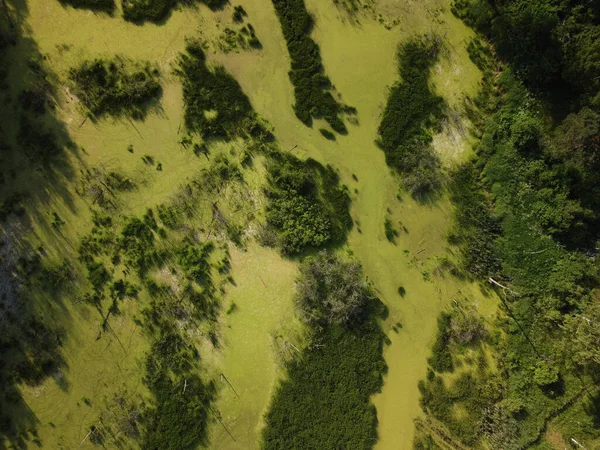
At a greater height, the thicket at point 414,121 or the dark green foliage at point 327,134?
the thicket at point 414,121

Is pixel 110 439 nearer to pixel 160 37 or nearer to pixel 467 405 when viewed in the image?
pixel 467 405

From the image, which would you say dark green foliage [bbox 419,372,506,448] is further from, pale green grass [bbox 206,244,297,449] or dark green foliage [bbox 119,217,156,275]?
dark green foliage [bbox 119,217,156,275]

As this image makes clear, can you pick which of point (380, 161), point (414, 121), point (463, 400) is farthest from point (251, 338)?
point (414, 121)

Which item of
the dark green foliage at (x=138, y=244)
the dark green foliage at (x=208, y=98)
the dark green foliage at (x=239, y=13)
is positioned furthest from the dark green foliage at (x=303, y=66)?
the dark green foliage at (x=138, y=244)

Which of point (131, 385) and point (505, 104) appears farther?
point (505, 104)

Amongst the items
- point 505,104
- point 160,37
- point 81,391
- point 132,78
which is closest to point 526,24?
point 505,104

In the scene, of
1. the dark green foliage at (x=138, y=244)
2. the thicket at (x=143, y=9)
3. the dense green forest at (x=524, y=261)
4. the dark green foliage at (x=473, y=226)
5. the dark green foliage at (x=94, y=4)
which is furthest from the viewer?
the dark green foliage at (x=473, y=226)

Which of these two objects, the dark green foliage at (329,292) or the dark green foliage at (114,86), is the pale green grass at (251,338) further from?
the dark green foliage at (114,86)

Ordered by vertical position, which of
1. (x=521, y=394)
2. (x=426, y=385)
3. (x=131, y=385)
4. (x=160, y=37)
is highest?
(x=160, y=37)
